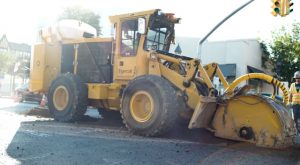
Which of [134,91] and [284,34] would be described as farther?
[284,34]

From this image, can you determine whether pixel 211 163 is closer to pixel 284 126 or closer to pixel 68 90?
pixel 284 126

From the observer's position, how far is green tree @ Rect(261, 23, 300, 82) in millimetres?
33719

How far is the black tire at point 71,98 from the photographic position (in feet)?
33.7

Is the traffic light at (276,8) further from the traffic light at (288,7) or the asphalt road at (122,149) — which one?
the asphalt road at (122,149)

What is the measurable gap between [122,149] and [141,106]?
2.16 meters

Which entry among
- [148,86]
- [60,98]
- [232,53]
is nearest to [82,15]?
[232,53]

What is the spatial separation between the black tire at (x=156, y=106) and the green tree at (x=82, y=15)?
4477cm

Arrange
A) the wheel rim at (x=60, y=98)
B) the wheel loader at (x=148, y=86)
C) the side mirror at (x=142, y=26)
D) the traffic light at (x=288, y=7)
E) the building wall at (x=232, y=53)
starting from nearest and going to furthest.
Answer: the wheel loader at (x=148, y=86) < the side mirror at (x=142, y=26) < the wheel rim at (x=60, y=98) < the traffic light at (x=288, y=7) < the building wall at (x=232, y=53)

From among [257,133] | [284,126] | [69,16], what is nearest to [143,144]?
[257,133]

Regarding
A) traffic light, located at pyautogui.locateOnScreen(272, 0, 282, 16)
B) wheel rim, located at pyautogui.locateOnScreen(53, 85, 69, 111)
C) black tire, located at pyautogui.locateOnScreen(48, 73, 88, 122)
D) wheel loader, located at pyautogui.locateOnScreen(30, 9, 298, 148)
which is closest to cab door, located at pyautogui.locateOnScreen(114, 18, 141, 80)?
wheel loader, located at pyautogui.locateOnScreen(30, 9, 298, 148)


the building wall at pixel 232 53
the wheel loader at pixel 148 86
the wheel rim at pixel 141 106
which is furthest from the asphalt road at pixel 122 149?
the building wall at pixel 232 53

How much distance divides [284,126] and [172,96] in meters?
2.22

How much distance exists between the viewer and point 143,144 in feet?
23.4

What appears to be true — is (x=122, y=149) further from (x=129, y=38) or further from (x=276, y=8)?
(x=276, y=8)
